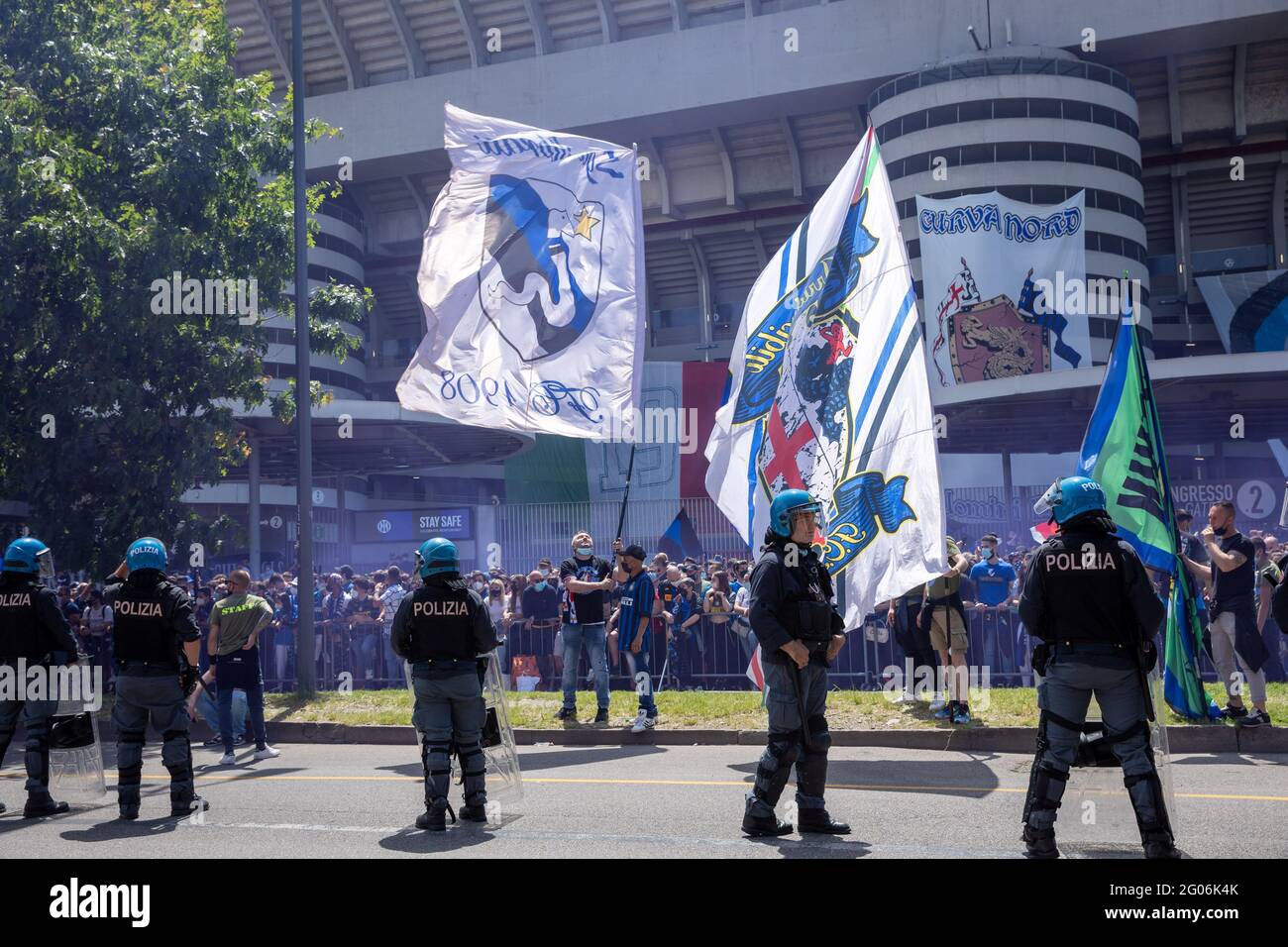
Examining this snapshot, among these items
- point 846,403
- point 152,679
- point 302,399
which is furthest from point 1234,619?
point 302,399

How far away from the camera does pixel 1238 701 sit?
34.9 ft

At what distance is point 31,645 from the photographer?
887cm

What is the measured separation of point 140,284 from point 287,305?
2.74 m

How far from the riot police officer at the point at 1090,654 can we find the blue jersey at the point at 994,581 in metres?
9.73

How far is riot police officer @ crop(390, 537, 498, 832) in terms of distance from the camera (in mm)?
7906

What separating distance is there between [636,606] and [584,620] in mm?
531

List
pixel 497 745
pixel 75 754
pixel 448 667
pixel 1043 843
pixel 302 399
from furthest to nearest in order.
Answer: pixel 302 399
pixel 75 754
pixel 497 745
pixel 448 667
pixel 1043 843

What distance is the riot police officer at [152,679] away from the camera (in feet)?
27.7

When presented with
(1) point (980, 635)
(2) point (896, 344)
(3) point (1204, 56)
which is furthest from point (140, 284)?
(3) point (1204, 56)

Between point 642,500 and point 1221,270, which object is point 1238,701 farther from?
point 1221,270

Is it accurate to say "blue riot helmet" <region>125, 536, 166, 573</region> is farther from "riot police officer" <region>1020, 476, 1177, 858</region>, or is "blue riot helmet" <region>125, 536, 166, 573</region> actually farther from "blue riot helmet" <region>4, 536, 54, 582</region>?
"riot police officer" <region>1020, 476, 1177, 858</region>

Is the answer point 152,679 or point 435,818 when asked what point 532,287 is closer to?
point 152,679

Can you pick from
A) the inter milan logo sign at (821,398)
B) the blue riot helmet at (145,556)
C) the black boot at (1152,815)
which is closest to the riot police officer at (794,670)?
the black boot at (1152,815)

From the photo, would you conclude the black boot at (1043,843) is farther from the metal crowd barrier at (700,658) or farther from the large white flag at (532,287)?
the metal crowd barrier at (700,658)
